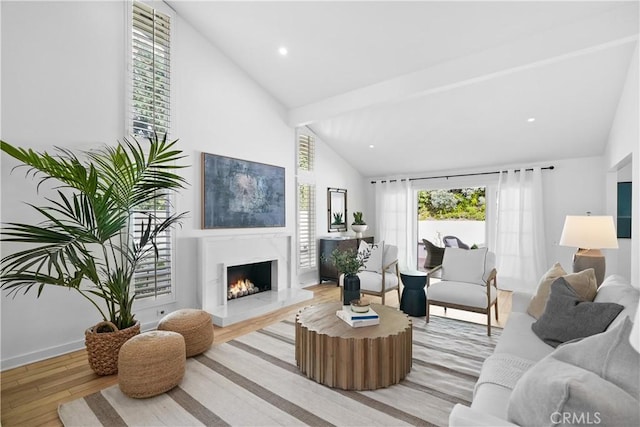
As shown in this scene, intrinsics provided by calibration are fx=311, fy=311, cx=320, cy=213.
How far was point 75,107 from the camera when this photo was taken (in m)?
2.98

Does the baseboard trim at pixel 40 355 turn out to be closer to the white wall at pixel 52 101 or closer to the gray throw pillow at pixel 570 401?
the white wall at pixel 52 101

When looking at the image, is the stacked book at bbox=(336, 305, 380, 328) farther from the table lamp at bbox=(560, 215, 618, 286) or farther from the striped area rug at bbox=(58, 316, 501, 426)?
the table lamp at bbox=(560, 215, 618, 286)

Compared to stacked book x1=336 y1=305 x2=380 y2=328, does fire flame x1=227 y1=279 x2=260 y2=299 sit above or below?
below

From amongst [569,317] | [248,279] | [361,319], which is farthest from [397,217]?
[569,317]

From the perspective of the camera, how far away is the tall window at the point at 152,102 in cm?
339

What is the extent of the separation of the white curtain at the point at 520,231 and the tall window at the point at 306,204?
3247 mm

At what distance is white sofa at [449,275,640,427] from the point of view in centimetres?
116

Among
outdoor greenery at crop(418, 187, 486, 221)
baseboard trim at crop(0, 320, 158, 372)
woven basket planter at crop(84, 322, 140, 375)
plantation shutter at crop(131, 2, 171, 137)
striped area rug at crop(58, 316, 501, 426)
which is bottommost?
striped area rug at crop(58, 316, 501, 426)

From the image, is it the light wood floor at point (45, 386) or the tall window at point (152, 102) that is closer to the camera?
the light wood floor at point (45, 386)

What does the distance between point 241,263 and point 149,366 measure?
2124 mm

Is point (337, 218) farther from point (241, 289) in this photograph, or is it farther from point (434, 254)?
point (241, 289)

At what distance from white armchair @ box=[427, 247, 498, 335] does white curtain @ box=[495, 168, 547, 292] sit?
1.96 m

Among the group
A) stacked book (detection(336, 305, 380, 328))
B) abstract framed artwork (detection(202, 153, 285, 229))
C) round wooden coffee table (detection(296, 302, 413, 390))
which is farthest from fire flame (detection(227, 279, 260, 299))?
stacked book (detection(336, 305, 380, 328))

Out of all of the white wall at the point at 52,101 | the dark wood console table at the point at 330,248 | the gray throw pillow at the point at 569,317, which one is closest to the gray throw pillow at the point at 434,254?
the dark wood console table at the point at 330,248
